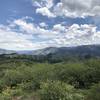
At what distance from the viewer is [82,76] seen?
6094 cm

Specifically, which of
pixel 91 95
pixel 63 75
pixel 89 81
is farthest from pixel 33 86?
pixel 91 95

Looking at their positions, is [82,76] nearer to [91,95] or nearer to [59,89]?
[91,95]

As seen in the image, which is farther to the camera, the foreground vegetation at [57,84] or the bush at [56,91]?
the foreground vegetation at [57,84]

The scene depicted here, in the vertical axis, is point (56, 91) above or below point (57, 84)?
below

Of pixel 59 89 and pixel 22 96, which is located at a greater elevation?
pixel 59 89

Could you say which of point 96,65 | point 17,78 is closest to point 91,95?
point 96,65

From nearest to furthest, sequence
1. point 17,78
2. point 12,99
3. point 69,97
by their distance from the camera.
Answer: point 69,97
point 12,99
point 17,78

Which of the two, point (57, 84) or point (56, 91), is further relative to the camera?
point (57, 84)

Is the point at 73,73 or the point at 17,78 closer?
the point at 73,73

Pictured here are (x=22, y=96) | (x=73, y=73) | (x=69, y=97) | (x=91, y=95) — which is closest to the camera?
(x=69, y=97)

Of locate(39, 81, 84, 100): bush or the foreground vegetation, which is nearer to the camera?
locate(39, 81, 84, 100): bush

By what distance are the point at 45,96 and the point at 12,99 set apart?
43.2ft

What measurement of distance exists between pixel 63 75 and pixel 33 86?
9.45 meters

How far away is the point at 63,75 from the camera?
63500 mm
